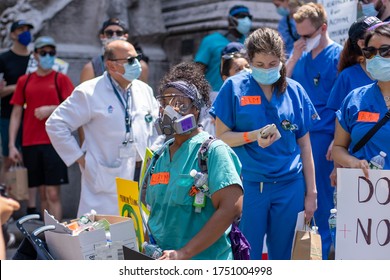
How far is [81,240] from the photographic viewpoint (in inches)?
161

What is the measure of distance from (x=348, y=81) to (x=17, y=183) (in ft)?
12.7

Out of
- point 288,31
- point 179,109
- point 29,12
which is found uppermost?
point 29,12

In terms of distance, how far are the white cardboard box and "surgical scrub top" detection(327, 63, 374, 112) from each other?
2.21 metres

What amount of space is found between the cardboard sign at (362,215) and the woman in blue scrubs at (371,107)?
0.54 ft

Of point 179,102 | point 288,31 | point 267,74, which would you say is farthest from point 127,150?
point 288,31

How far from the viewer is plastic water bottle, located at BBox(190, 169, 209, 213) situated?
13.1 ft

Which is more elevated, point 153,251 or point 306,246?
point 153,251

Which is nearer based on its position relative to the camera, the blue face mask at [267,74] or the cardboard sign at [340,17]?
the blue face mask at [267,74]

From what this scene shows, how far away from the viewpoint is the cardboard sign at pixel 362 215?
464cm

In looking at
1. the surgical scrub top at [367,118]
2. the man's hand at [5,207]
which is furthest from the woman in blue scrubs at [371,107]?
the man's hand at [5,207]

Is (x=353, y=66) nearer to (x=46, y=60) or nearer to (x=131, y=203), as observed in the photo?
(x=131, y=203)

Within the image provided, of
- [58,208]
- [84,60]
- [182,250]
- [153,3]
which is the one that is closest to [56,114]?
[58,208]

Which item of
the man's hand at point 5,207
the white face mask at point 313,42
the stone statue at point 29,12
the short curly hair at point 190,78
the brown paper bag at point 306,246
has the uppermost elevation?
the stone statue at point 29,12

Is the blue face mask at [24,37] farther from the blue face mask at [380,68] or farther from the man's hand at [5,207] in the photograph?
the man's hand at [5,207]
